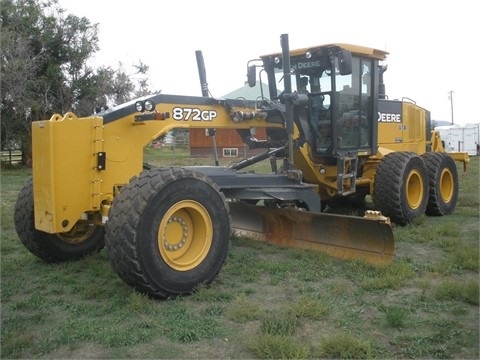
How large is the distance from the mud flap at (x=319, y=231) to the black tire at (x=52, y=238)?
202 centimetres

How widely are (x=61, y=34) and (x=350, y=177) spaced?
2059 centimetres

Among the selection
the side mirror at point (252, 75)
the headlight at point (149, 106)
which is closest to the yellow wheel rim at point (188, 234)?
the headlight at point (149, 106)

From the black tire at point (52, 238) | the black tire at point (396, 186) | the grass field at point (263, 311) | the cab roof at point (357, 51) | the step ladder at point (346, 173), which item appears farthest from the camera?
the black tire at point (396, 186)

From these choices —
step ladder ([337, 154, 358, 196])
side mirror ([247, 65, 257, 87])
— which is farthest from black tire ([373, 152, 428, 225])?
side mirror ([247, 65, 257, 87])

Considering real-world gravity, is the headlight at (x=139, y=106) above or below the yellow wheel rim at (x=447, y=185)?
above

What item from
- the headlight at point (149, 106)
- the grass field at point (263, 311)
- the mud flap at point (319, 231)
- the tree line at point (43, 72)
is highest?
the tree line at point (43, 72)

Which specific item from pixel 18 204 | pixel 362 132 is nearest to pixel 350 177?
pixel 362 132

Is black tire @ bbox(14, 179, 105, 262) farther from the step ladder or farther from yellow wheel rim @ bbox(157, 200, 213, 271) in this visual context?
the step ladder

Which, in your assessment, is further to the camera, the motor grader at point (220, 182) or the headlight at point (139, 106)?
the headlight at point (139, 106)

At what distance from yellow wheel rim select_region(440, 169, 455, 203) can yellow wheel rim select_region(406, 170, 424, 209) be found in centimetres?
119

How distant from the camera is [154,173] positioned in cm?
476

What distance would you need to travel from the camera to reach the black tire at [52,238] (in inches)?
222

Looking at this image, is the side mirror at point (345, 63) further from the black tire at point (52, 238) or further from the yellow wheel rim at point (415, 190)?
the black tire at point (52, 238)

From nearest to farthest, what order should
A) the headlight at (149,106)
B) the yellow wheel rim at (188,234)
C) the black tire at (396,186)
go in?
the yellow wheel rim at (188,234) → the headlight at (149,106) → the black tire at (396,186)
